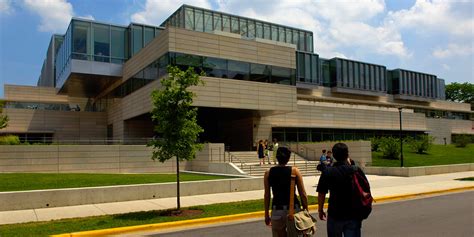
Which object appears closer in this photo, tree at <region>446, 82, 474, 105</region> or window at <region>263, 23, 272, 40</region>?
window at <region>263, 23, 272, 40</region>

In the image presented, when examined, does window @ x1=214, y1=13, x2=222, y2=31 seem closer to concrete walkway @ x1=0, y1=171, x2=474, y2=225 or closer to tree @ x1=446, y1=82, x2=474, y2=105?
concrete walkway @ x1=0, y1=171, x2=474, y2=225

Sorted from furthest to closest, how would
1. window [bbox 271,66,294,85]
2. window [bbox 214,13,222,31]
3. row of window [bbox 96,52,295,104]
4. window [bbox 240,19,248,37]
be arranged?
window [bbox 240,19,248,37] → window [bbox 214,13,222,31] → window [bbox 271,66,294,85] → row of window [bbox 96,52,295,104]

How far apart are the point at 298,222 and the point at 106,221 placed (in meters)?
7.39

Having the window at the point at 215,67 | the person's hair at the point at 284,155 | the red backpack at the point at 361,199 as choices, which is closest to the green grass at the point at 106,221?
the person's hair at the point at 284,155

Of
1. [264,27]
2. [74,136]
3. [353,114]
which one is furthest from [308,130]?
[74,136]

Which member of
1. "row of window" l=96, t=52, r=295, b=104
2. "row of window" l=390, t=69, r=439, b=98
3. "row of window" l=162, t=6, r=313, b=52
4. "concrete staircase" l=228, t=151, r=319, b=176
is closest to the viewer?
"concrete staircase" l=228, t=151, r=319, b=176

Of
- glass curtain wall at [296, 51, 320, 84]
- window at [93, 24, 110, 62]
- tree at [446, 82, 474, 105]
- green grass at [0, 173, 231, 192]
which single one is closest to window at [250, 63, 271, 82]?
window at [93, 24, 110, 62]

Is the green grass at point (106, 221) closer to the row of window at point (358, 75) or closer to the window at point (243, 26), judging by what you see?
the window at point (243, 26)

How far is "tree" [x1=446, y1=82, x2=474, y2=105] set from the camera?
318ft

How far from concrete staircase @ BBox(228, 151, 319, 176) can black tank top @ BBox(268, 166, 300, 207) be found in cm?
1984

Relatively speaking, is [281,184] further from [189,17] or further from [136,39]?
[189,17]

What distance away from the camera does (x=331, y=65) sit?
55812 millimetres

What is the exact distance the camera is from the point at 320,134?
46375mm

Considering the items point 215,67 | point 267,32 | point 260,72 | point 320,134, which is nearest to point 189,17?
point 267,32
